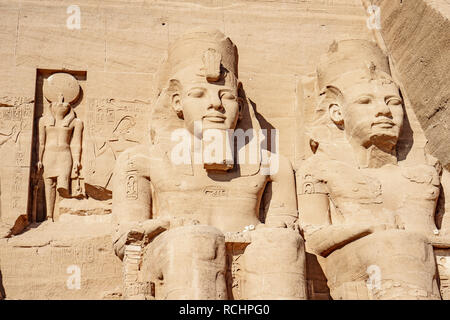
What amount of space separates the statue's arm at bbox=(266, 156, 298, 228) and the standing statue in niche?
1617mm

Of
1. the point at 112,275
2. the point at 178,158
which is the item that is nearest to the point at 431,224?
the point at 178,158

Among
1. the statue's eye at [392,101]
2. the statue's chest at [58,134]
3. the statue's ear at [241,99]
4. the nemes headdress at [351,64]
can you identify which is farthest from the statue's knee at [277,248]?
the statue's chest at [58,134]

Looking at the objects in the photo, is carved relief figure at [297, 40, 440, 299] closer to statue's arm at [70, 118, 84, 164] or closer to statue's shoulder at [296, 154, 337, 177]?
statue's shoulder at [296, 154, 337, 177]

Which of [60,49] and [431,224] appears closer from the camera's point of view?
[431,224]

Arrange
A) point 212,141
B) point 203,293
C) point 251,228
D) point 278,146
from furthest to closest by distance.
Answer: point 278,146 < point 212,141 < point 251,228 < point 203,293

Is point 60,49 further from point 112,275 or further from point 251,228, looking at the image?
point 251,228

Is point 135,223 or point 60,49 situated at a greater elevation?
point 60,49

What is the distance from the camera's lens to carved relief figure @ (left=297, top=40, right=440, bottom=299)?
5.93m

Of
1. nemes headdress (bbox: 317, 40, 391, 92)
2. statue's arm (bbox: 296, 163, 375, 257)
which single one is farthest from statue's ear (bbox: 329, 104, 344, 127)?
statue's arm (bbox: 296, 163, 375, 257)

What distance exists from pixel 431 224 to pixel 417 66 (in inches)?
66.5

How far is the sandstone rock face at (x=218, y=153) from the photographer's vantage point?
589 centimetres

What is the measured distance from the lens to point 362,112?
6.86m

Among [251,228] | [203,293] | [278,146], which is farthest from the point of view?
[278,146]
